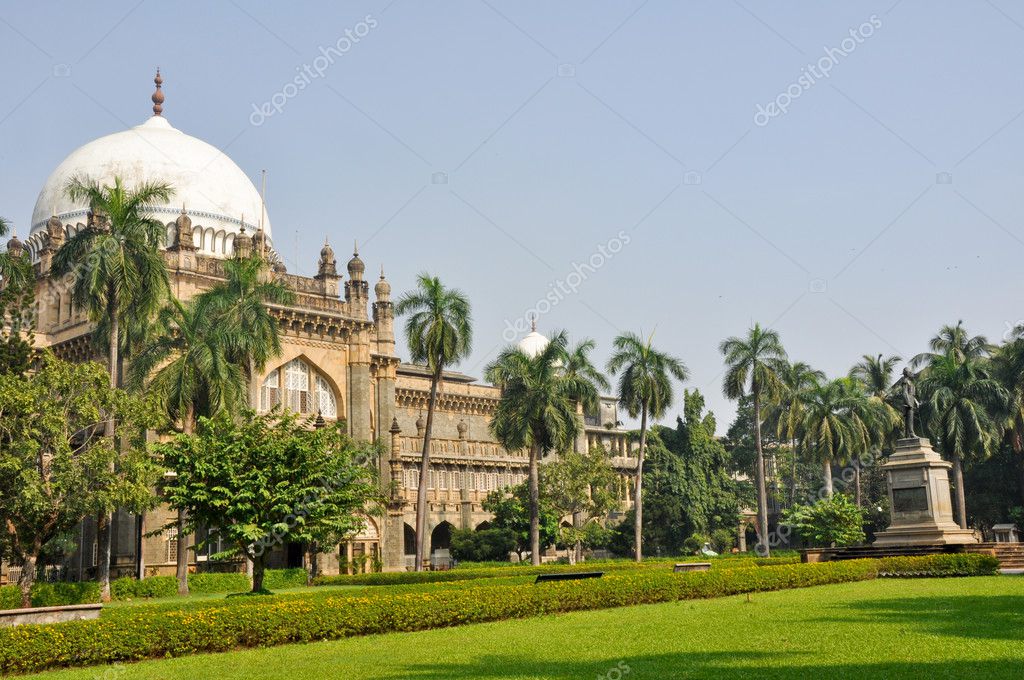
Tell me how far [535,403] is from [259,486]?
2121 cm

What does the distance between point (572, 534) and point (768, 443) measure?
36089mm

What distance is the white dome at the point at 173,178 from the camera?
189 feet

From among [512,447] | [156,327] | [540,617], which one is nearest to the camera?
[540,617]

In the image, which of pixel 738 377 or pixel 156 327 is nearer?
pixel 156 327

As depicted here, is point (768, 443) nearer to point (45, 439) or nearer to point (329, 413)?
point (329, 413)

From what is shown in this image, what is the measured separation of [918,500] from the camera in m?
33.7

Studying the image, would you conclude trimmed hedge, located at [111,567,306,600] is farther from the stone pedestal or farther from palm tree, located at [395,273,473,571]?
the stone pedestal

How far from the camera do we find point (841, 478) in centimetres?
7925

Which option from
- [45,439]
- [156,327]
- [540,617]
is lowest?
[540,617]

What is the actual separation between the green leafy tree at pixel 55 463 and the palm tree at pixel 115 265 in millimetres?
2792

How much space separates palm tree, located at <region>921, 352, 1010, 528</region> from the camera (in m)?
56.6

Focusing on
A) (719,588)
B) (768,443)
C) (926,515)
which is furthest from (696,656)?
(768,443)

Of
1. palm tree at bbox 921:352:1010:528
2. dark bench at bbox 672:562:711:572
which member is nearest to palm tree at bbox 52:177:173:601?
dark bench at bbox 672:562:711:572

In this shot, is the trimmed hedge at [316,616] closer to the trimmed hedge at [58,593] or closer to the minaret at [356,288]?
the trimmed hedge at [58,593]
